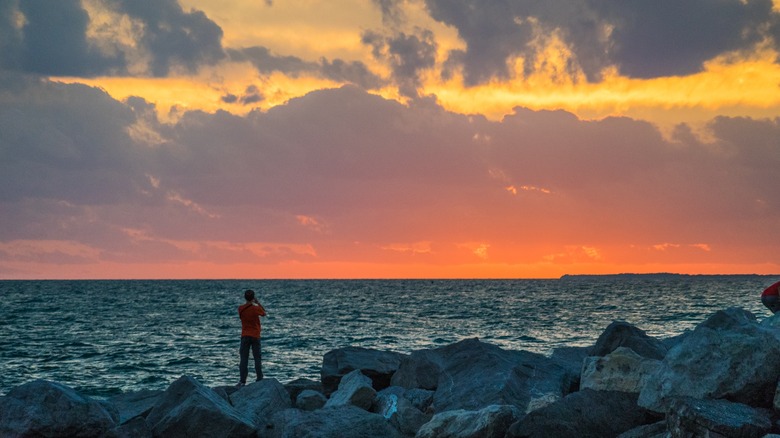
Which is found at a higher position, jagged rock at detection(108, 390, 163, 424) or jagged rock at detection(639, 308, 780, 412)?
jagged rock at detection(639, 308, 780, 412)

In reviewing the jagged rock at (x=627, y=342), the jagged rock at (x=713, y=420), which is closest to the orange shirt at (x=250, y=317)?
the jagged rock at (x=627, y=342)

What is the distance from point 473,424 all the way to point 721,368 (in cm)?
331

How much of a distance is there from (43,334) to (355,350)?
38.7 meters

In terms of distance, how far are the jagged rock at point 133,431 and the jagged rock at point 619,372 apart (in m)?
6.92

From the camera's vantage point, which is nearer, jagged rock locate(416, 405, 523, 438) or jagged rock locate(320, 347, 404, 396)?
jagged rock locate(416, 405, 523, 438)

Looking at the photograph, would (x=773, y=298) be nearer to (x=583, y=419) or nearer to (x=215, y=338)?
(x=583, y=419)

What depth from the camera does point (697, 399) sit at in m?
8.07

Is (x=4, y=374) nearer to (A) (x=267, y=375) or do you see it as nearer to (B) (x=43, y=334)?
(A) (x=267, y=375)

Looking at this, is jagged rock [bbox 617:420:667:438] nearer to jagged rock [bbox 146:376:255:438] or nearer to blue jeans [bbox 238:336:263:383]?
jagged rock [bbox 146:376:255:438]

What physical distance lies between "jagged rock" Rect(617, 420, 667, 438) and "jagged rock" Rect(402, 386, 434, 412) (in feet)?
17.7

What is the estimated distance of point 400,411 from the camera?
41.5 feet

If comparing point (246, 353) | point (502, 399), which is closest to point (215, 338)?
point (246, 353)

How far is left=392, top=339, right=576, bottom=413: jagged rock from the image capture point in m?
12.8

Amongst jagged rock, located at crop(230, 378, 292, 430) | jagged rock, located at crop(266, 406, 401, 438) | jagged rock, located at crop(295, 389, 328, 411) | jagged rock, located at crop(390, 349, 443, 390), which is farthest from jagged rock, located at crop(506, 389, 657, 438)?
jagged rock, located at crop(295, 389, 328, 411)
